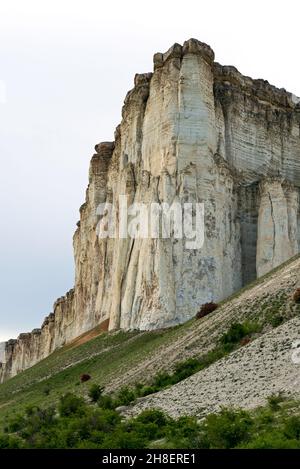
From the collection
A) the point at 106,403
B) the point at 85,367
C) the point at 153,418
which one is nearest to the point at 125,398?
the point at 106,403

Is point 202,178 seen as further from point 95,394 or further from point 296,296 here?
point 95,394

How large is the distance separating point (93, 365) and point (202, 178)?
18.0 meters

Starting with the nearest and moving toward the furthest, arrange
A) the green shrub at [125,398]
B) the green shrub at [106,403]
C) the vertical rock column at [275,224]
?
the green shrub at [106,403] → the green shrub at [125,398] → the vertical rock column at [275,224]

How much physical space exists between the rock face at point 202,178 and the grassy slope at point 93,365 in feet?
9.22

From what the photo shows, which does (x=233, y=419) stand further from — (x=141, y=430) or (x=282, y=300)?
(x=282, y=300)

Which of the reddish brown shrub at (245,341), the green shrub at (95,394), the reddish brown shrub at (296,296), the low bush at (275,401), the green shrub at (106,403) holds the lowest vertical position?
the low bush at (275,401)

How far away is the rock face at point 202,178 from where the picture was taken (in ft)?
184

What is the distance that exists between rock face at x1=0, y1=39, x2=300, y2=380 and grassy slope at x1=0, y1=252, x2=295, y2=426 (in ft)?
9.22

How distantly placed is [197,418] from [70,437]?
403cm

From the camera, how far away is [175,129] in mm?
60062

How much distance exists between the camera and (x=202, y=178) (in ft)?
193
